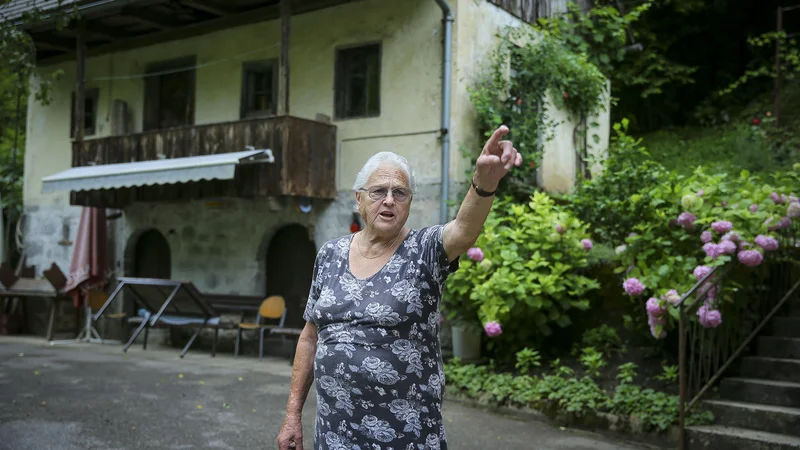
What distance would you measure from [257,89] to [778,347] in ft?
27.9

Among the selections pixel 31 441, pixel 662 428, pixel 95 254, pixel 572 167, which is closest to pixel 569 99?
pixel 572 167

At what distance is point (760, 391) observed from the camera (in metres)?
6.20

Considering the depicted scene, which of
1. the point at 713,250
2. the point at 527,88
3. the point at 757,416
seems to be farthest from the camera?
the point at 527,88

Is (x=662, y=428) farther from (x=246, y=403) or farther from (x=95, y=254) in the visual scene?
(x=95, y=254)

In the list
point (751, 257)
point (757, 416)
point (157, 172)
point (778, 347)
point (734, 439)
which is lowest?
point (734, 439)

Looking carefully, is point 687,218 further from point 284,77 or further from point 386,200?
point 284,77

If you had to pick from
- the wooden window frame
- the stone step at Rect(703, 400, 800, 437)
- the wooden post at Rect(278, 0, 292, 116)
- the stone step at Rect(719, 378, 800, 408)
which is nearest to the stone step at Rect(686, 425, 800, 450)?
the stone step at Rect(703, 400, 800, 437)

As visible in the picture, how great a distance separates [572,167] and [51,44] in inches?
372

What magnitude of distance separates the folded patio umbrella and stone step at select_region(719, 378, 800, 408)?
10099 mm

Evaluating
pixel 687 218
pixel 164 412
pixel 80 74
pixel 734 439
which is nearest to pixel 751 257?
pixel 687 218

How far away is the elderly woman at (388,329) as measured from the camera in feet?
8.75

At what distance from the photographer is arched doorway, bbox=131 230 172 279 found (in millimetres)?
13766

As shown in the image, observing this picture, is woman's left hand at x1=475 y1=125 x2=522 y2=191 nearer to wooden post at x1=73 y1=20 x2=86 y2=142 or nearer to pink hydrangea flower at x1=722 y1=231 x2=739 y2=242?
pink hydrangea flower at x1=722 y1=231 x2=739 y2=242

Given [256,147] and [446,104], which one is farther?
[256,147]
